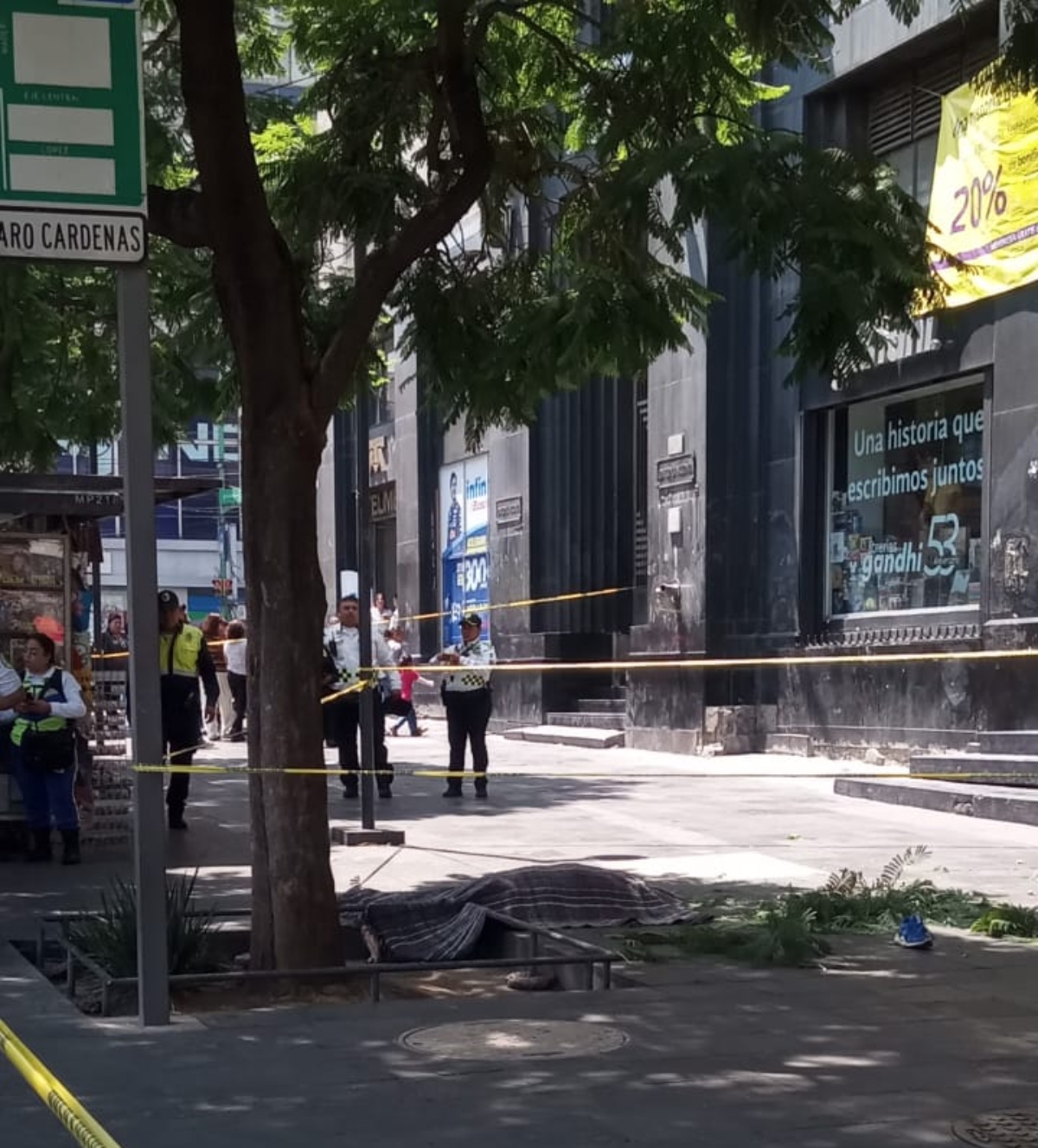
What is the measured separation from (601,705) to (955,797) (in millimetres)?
9838

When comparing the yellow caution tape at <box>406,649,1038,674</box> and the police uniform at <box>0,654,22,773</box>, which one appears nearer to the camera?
the police uniform at <box>0,654,22,773</box>

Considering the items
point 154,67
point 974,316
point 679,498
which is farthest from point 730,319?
point 154,67

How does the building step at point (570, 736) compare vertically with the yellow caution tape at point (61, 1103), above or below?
below

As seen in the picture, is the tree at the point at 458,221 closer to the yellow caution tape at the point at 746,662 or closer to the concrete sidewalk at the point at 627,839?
the concrete sidewalk at the point at 627,839

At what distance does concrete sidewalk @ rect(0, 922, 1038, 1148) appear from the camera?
206 inches

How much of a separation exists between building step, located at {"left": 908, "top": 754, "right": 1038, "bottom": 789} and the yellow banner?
397 cm

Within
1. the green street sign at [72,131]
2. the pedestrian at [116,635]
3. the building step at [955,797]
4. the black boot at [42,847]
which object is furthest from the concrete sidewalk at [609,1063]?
the pedestrian at [116,635]

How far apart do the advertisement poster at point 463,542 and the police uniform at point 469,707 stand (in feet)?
32.9

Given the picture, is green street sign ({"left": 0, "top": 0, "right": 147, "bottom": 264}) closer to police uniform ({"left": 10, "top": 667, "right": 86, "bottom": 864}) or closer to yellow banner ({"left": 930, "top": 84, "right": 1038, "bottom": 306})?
police uniform ({"left": 10, "top": 667, "right": 86, "bottom": 864})

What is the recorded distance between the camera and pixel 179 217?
7.80 m

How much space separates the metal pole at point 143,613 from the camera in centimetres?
643

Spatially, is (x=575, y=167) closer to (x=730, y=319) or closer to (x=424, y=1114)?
(x=424, y=1114)

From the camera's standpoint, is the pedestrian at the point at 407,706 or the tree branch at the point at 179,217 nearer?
the tree branch at the point at 179,217

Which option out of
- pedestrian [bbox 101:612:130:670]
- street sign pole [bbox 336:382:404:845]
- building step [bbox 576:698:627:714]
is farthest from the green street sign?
pedestrian [bbox 101:612:130:670]
